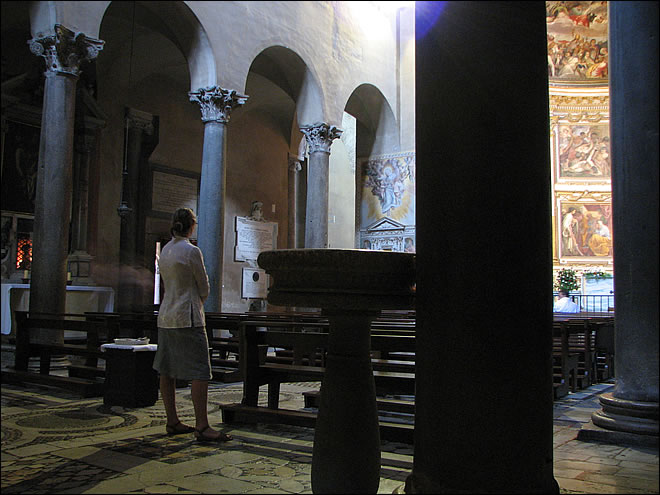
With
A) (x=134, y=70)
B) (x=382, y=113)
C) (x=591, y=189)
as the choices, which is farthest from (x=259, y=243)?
(x=591, y=189)

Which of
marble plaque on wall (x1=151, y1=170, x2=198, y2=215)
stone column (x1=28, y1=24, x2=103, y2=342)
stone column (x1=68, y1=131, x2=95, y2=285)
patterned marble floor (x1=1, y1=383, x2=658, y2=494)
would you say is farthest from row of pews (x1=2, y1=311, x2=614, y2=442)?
marble plaque on wall (x1=151, y1=170, x2=198, y2=215)

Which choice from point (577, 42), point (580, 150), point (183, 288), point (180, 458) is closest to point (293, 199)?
point (580, 150)

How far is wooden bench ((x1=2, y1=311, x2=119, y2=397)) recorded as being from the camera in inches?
229

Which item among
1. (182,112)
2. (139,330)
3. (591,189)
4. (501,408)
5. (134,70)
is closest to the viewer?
(501,408)

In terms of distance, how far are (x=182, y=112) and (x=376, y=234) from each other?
6.00m

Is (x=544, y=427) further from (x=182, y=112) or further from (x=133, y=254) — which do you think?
(x=182, y=112)

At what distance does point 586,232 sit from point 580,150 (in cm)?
282

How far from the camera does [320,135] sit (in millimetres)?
13195

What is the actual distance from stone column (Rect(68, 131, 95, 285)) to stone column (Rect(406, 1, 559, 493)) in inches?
447

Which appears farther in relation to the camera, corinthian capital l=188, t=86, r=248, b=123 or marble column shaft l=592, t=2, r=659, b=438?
corinthian capital l=188, t=86, r=248, b=123

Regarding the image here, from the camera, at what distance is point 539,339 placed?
207 cm

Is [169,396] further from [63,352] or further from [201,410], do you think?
[63,352]

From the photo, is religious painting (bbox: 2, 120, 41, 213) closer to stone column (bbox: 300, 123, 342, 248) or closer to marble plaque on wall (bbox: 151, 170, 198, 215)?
marble plaque on wall (bbox: 151, 170, 198, 215)

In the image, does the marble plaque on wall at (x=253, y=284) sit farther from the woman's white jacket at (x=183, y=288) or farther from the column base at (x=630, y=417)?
the column base at (x=630, y=417)
